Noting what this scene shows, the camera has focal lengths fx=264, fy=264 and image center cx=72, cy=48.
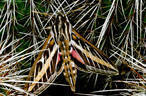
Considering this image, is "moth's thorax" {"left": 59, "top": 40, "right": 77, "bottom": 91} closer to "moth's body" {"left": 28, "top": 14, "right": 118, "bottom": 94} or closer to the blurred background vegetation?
"moth's body" {"left": 28, "top": 14, "right": 118, "bottom": 94}

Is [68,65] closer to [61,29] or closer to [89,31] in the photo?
[61,29]

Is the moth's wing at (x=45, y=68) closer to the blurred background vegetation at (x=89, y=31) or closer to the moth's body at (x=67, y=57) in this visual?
the moth's body at (x=67, y=57)

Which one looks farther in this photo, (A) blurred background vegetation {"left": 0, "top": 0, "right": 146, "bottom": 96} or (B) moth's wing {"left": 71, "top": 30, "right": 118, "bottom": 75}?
(A) blurred background vegetation {"left": 0, "top": 0, "right": 146, "bottom": 96}

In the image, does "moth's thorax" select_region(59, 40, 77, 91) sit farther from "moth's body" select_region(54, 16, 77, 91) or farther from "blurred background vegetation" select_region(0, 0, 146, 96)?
"blurred background vegetation" select_region(0, 0, 146, 96)

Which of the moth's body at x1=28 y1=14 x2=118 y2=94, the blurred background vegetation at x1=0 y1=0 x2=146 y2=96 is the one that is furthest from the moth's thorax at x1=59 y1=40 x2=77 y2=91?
the blurred background vegetation at x1=0 y1=0 x2=146 y2=96

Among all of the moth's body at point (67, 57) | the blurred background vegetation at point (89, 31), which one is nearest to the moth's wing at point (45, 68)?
the moth's body at point (67, 57)

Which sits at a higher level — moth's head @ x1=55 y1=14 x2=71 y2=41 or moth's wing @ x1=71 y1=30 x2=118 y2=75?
moth's head @ x1=55 y1=14 x2=71 y2=41
